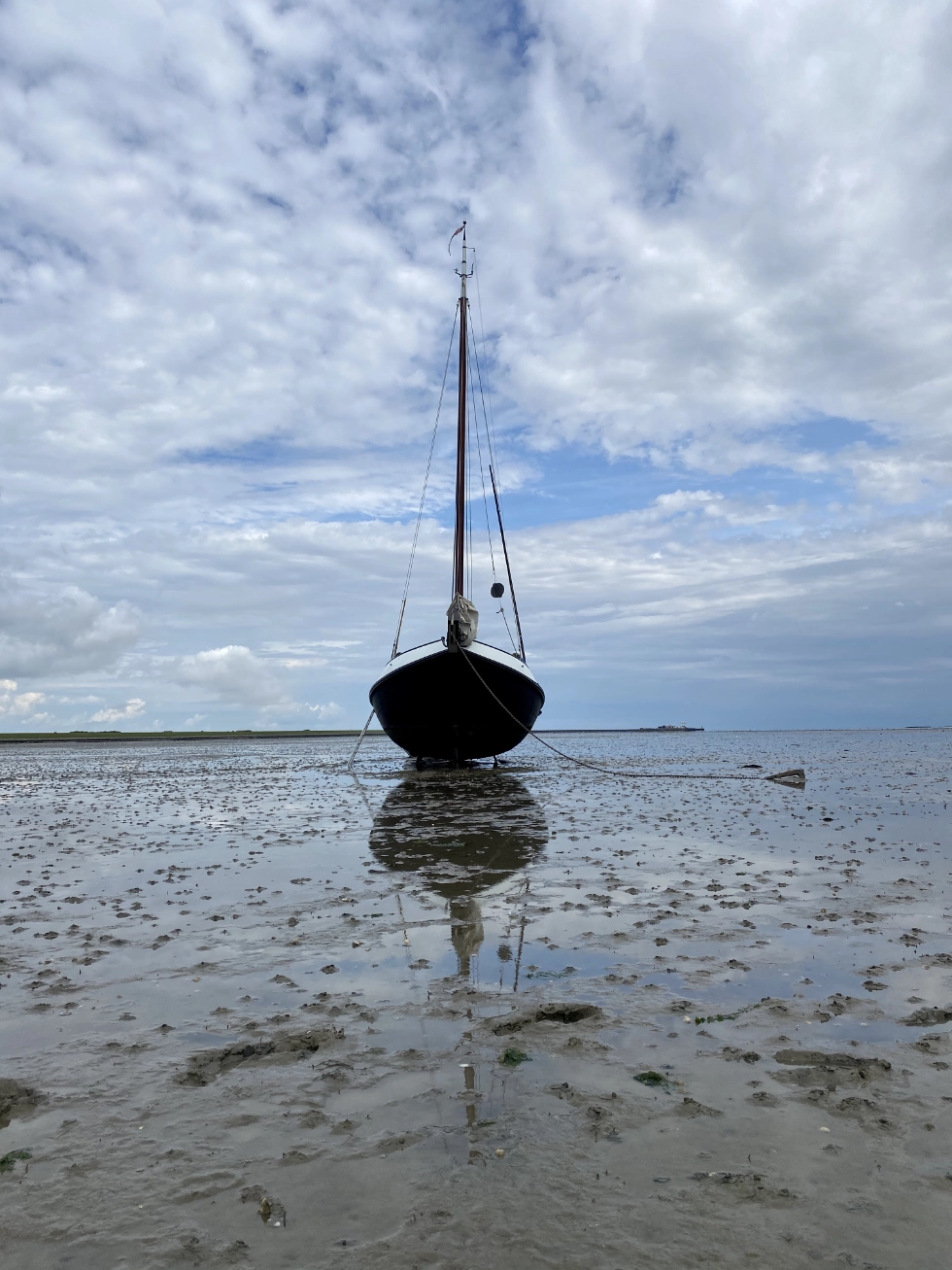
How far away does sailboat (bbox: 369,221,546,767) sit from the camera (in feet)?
83.3

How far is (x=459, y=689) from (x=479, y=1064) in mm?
21580

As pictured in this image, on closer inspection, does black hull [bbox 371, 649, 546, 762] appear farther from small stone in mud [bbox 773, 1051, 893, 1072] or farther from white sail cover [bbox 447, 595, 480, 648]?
small stone in mud [bbox 773, 1051, 893, 1072]

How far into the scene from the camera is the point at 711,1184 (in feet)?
11.5

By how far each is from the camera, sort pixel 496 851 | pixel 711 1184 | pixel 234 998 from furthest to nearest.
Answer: pixel 496 851
pixel 234 998
pixel 711 1184

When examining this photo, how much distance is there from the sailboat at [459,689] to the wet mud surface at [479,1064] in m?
14.2

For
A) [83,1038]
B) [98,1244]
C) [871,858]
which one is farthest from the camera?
[871,858]

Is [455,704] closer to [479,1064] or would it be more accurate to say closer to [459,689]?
[459,689]

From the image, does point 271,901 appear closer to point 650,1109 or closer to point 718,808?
point 650,1109

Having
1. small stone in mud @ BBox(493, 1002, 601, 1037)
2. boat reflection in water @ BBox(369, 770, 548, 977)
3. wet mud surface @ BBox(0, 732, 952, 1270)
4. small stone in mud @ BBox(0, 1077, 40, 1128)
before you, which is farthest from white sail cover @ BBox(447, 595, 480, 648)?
small stone in mud @ BBox(0, 1077, 40, 1128)

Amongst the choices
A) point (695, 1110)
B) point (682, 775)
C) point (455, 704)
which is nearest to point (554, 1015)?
point (695, 1110)

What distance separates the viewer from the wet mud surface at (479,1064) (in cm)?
326

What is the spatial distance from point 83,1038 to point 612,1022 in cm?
356

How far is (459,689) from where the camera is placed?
26.4 metres

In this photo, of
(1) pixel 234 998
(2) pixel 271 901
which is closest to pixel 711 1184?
(1) pixel 234 998
